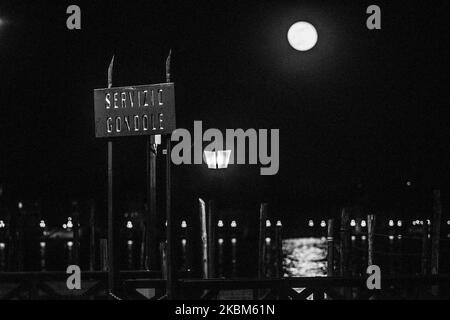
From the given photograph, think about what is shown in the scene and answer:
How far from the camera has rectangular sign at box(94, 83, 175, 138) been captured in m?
10.1

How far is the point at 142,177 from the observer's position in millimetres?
33938

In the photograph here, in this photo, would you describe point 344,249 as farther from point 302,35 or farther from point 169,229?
point 169,229

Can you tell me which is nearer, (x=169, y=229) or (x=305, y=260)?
(x=169, y=229)

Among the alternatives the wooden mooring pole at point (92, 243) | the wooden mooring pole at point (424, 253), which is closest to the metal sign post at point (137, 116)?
the wooden mooring pole at point (424, 253)

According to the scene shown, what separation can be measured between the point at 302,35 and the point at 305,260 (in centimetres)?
2528

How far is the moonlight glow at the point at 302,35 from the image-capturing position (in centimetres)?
1873

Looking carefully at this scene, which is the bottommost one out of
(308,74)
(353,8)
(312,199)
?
(312,199)

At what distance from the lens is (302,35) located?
18.8 metres

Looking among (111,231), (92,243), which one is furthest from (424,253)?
(111,231)

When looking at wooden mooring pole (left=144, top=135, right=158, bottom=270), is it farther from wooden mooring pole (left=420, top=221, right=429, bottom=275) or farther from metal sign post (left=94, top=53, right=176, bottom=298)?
wooden mooring pole (left=420, top=221, right=429, bottom=275)
